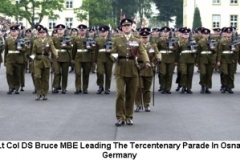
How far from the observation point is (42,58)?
1961 centimetres

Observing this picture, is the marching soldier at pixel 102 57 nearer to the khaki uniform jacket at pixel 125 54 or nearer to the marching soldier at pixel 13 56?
the marching soldier at pixel 13 56

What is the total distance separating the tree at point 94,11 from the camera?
87375mm

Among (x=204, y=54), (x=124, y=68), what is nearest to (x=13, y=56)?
(x=204, y=54)

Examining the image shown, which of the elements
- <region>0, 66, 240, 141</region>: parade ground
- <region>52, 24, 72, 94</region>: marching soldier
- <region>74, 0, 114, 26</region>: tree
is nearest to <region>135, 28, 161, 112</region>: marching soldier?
<region>0, 66, 240, 141</region>: parade ground

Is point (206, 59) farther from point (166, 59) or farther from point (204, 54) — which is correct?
→ point (166, 59)

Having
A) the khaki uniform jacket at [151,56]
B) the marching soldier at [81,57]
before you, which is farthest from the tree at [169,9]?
the khaki uniform jacket at [151,56]

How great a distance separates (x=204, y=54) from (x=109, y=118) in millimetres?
7062

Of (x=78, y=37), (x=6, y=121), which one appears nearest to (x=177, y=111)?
(x=6, y=121)

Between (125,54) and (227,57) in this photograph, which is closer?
(125,54)

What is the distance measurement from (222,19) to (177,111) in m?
85.8

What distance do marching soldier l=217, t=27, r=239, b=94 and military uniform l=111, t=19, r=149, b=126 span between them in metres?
8.06

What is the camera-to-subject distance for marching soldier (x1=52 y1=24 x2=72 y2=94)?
21.9 meters

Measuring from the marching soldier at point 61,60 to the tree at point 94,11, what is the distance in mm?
64949

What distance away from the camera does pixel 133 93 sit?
47.6 ft
